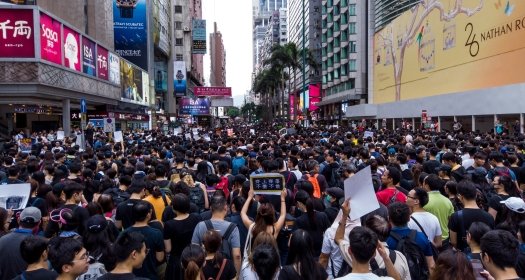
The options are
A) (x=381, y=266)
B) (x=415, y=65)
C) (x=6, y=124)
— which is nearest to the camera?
(x=381, y=266)

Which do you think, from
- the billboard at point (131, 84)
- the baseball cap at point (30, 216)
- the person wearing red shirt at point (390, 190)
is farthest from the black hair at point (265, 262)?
the billboard at point (131, 84)

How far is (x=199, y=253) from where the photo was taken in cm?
409

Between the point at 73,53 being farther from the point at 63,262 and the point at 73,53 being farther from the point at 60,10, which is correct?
the point at 63,262

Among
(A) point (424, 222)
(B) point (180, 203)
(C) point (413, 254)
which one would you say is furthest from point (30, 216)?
(A) point (424, 222)

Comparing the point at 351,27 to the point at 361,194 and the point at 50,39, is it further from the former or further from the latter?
the point at 361,194

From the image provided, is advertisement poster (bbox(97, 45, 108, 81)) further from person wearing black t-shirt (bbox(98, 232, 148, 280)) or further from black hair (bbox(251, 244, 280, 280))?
black hair (bbox(251, 244, 280, 280))

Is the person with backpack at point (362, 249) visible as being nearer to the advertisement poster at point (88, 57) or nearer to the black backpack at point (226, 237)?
the black backpack at point (226, 237)

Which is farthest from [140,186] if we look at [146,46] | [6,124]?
[146,46]

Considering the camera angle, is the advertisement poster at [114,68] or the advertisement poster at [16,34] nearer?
the advertisement poster at [16,34]

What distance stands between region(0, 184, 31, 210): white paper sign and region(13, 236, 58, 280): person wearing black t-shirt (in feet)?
8.27

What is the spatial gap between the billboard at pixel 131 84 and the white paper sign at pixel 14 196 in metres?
34.4

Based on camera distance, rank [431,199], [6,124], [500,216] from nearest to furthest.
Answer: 1. [500,216]
2. [431,199]
3. [6,124]

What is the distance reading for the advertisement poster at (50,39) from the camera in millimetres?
23156

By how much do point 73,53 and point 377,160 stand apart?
74.4ft
